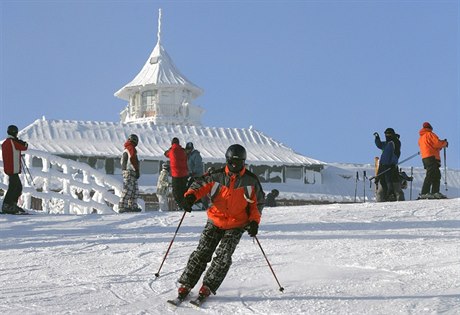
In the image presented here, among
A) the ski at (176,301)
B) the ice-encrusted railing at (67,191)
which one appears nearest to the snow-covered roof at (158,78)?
the ice-encrusted railing at (67,191)

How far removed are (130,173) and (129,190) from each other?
0.37m

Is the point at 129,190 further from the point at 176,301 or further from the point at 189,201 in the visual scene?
the point at 176,301

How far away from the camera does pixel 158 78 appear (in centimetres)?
4969

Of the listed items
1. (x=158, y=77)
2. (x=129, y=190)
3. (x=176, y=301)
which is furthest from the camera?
(x=158, y=77)

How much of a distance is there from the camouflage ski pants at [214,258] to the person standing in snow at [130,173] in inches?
318

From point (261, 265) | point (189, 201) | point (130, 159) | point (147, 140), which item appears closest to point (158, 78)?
point (147, 140)

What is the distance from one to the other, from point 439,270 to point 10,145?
345 inches

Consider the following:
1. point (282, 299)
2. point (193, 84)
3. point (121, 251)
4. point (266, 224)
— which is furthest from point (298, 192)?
point (282, 299)

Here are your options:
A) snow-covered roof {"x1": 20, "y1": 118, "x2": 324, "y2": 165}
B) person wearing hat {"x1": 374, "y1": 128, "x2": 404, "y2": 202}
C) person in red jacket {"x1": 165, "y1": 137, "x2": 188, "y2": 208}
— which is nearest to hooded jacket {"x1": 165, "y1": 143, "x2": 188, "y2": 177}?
person in red jacket {"x1": 165, "y1": 137, "x2": 188, "y2": 208}

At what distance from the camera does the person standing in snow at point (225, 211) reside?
21.6ft

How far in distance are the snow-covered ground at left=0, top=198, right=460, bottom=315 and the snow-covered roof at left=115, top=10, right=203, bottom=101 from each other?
121 ft

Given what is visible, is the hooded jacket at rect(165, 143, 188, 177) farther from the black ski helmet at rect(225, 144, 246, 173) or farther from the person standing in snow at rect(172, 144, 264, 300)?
the black ski helmet at rect(225, 144, 246, 173)

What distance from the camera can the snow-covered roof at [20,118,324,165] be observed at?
1342 inches

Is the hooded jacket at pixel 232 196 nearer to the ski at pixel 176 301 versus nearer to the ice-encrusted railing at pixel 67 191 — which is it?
the ski at pixel 176 301
